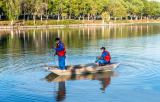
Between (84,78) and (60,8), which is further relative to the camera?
(60,8)

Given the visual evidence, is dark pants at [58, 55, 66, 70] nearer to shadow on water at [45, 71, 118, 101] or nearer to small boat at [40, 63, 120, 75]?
small boat at [40, 63, 120, 75]

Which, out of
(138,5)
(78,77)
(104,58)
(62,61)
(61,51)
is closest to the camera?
(61,51)

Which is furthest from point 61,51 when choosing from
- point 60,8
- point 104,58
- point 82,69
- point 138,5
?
point 138,5

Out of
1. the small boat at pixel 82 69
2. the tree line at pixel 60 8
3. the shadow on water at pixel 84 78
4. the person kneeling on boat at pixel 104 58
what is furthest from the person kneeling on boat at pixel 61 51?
the tree line at pixel 60 8

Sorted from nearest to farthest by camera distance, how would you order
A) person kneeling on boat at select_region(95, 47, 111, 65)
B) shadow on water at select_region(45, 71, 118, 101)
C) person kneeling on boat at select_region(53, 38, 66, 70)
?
1. shadow on water at select_region(45, 71, 118, 101)
2. person kneeling on boat at select_region(53, 38, 66, 70)
3. person kneeling on boat at select_region(95, 47, 111, 65)

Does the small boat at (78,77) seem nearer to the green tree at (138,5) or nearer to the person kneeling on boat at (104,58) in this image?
the person kneeling on boat at (104,58)

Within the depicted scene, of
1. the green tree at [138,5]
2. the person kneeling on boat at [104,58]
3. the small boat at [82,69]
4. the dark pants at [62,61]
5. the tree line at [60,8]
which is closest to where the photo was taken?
the dark pants at [62,61]

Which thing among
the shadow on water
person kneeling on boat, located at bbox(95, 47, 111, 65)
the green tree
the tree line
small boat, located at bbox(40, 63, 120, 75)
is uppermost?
the green tree

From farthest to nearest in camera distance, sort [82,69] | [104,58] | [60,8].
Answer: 1. [60,8]
2. [104,58]
3. [82,69]

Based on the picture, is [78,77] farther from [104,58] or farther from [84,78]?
[104,58]

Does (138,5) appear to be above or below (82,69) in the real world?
above

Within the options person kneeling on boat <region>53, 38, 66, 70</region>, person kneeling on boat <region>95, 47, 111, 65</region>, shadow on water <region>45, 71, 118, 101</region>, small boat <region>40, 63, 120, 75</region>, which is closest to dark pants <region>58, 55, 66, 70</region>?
person kneeling on boat <region>53, 38, 66, 70</region>

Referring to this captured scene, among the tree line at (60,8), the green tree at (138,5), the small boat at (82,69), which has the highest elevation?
the green tree at (138,5)

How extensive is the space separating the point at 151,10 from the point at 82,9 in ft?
298
